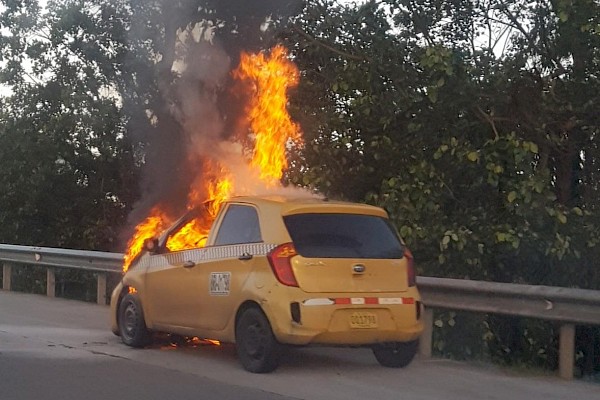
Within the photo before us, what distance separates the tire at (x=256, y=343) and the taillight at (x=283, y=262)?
1.34 ft

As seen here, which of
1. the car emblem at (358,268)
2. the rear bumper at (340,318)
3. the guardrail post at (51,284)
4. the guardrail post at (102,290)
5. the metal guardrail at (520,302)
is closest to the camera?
the rear bumper at (340,318)

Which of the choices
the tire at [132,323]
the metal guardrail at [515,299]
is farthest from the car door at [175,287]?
the metal guardrail at [515,299]

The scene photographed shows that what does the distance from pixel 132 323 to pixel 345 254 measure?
284cm

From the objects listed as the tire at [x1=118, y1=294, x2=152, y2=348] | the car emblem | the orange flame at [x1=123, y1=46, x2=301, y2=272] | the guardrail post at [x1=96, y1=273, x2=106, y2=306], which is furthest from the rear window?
the guardrail post at [x1=96, y1=273, x2=106, y2=306]

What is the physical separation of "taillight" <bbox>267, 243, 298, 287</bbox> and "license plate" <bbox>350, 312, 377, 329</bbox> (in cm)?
60

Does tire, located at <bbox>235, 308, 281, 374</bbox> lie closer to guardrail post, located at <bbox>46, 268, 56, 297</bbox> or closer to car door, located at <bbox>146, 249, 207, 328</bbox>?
car door, located at <bbox>146, 249, 207, 328</bbox>

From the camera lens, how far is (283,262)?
332 inches

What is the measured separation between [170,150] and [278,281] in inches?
326

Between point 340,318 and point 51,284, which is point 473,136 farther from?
point 51,284

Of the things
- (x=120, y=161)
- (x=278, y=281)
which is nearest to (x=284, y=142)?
(x=278, y=281)

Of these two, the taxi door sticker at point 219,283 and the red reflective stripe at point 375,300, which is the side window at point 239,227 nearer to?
the taxi door sticker at point 219,283

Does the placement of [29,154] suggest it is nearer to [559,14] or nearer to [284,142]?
[284,142]

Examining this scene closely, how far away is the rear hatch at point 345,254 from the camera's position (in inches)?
332

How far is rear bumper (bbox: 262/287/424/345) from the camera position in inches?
325
